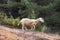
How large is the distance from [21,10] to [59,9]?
9.05 feet

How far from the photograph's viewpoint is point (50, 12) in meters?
13.6

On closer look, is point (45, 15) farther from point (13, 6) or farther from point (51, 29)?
point (13, 6)

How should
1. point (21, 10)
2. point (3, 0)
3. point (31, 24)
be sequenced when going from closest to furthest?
point (31, 24) < point (21, 10) < point (3, 0)

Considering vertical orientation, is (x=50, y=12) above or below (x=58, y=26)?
above

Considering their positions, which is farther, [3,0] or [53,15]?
[3,0]

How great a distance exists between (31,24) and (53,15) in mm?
1910

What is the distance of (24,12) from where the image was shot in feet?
48.4

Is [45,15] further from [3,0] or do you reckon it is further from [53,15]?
[3,0]

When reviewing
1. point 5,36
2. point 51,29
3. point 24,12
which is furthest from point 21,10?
point 5,36

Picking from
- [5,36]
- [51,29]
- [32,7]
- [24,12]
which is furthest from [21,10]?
[5,36]

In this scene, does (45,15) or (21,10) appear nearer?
(45,15)

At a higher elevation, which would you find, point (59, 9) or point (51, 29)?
point (59, 9)

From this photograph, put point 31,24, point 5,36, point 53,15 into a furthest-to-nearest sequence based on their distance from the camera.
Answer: point 53,15 → point 31,24 → point 5,36

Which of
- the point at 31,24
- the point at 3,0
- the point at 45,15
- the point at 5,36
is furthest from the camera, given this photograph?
the point at 3,0
